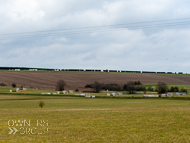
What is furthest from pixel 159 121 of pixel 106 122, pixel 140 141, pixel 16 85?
pixel 16 85

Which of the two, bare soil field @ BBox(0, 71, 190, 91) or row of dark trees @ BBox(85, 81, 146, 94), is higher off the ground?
bare soil field @ BBox(0, 71, 190, 91)

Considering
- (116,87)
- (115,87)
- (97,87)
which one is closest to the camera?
(97,87)

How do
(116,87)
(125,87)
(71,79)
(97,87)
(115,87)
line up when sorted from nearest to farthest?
(97,87) → (125,87) → (116,87) → (115,87) → (71,79)

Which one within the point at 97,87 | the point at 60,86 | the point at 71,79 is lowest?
the point at 97,87

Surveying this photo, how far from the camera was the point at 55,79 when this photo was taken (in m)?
139

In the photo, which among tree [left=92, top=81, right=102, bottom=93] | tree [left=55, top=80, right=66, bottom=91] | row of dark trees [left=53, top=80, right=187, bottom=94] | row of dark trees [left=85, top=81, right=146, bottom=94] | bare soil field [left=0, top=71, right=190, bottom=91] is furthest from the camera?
bare soil field [left=0, top=71, right=190, bottom=91]

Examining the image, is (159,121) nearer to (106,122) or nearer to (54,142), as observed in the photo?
(106,122)

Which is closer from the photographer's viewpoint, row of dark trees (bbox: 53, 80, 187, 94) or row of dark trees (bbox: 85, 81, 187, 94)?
row of dark trees (bbox: 85, 81, 187, 94)

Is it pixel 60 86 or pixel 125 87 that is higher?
pixel 60 86

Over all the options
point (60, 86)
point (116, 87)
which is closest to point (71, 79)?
point (60, 86)

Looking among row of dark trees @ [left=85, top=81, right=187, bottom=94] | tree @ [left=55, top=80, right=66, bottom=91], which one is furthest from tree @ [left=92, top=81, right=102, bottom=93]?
tree @ [left=55, top=80, right=66, bottom=91]

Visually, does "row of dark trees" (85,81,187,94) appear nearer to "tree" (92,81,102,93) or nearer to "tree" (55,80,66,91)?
"tree" (92,81,102,93)

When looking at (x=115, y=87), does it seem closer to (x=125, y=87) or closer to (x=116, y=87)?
(x=116, y=87)

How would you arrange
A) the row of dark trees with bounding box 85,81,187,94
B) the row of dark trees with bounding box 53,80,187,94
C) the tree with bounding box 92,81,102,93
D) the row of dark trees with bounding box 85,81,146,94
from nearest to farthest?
the row of dark trees with bounding box 85,81,187,94, the row of dark trees with bounding box 53,80,187,94, the row of dark trees with bounding box 85,81,146,94, the tree with bounding box 92,81,102,93
